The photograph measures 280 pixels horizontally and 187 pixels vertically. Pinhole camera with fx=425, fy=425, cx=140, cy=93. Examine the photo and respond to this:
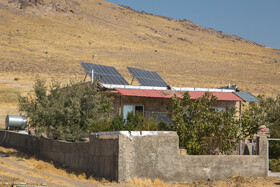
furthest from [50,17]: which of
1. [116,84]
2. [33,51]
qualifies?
[116,84]

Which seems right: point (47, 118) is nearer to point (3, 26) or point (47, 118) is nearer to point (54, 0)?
point (3, 26)

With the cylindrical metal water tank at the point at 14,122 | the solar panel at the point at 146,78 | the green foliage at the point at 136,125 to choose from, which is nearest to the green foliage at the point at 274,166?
the green foliage at the point at 136,125

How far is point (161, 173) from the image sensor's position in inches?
684

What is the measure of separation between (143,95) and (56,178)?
914 cm

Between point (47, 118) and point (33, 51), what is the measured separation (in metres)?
57.6

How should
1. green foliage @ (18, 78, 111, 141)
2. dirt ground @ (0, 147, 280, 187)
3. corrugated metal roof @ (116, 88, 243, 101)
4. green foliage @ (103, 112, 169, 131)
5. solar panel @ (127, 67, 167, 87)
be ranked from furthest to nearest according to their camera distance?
solar panel @ (127, 67, 167, 87) → corrugated metal roof @ (116, 88, 243, 101) → green foliage @ (18, 78, 111, 141) → green foliage @ (103, 112, 169, 131) → dirt ground @ (0, 147, 280, 187)

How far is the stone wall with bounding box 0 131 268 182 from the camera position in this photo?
16.8 meters

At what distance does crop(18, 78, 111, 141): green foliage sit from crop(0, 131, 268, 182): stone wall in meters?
3.24

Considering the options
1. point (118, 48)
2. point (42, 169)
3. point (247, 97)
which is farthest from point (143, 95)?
point (118, 48)

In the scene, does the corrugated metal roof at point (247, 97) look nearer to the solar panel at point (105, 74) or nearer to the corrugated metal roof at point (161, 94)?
the corrugated metal roof at point (161, 94)

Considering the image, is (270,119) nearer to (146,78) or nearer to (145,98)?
(145,98)

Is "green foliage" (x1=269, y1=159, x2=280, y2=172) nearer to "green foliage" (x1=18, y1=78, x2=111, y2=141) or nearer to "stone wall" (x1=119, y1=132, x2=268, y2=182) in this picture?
"stone wall" (x1=119, y1=132, x2=268, y2=182)

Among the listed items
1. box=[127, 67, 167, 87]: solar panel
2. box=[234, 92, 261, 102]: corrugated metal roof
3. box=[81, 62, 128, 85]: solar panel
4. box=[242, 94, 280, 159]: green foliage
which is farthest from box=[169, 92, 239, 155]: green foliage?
box=[127, 67, 167, 87]: solar panel

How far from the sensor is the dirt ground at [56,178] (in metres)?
16.2
